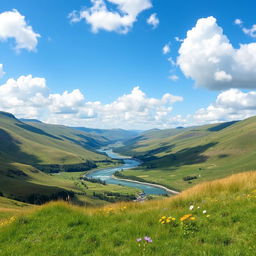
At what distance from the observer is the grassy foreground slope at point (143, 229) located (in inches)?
308

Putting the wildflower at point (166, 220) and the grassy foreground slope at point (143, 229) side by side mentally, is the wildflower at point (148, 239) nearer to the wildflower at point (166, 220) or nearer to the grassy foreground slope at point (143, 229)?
the grassy foreground slope at point (143, 229)

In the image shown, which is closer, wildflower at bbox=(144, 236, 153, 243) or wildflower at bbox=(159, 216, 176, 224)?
wildflower at bbox=(144, 236, 153, 243)

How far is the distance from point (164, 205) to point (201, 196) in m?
2.25

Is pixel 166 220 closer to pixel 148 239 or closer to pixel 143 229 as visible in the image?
pixel 143 229

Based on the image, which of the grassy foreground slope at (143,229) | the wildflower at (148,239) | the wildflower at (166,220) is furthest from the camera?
the wildflower at (166,220)

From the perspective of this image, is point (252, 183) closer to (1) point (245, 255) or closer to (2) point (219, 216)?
(2) point (219, 216)

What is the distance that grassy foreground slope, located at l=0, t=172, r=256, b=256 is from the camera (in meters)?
7.82

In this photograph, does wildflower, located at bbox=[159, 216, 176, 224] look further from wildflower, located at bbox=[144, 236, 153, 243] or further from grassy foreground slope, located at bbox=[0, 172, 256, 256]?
wildflower, located at bbox=[144, 236, 153, 243]

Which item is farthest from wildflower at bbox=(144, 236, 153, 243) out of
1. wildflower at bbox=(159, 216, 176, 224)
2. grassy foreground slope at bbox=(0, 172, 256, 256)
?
wildflower at bbox=(159, 216, 176, 224)

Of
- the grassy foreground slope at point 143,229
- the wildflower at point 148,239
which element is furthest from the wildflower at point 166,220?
the wildflower at point 148,239

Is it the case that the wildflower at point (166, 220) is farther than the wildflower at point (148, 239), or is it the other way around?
the wildflower at point (166, 220)

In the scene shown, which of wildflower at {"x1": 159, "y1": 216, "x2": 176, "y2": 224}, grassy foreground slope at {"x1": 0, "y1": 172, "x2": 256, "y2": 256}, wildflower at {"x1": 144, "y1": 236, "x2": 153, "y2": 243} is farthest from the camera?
wildflower at {"x1": 159, "y1": 216, "x2": 176, "y2": 224}

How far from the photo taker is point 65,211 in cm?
1205

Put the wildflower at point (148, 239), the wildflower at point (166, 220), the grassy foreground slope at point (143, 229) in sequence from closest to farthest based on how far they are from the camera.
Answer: the grassy foreground slope at point (143, 229), the wildflower at point (148, 239), the wildflower at point (166, 220)
